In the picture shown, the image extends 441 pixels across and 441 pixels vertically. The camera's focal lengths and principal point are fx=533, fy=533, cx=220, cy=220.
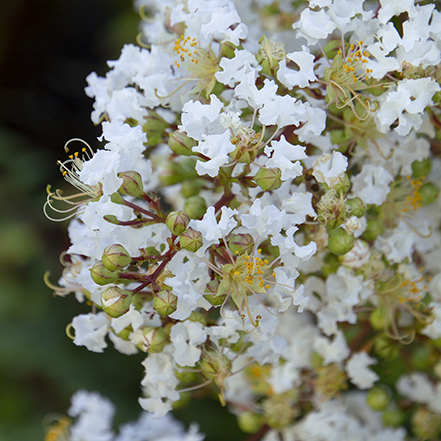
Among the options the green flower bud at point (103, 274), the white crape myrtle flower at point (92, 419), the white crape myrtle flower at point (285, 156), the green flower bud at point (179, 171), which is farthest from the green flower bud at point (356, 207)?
the white crape myrtle flower at point (92, 419)

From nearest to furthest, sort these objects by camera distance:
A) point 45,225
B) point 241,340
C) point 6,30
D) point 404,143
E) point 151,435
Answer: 1. point 241,340
2. point 404,143
3. point 151,435
4. point 45,225
5. point 6,30

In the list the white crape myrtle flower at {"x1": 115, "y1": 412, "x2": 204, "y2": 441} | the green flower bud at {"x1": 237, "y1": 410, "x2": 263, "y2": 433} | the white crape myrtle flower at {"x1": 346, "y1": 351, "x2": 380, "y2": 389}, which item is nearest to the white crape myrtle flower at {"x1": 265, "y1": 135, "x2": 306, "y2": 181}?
the white crape myrtle flower at {"x1": 346, "y1": 351, "x2": 380, "y2": 389}

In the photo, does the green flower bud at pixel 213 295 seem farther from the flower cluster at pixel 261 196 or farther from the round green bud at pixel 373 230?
the round green bud at pixel 373 230

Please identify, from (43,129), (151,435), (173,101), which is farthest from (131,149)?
(43,129)

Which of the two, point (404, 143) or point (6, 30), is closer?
point (404, 143)

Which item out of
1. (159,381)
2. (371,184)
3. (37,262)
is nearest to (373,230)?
(371,184)

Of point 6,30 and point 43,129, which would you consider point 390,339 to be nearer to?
point 43,129

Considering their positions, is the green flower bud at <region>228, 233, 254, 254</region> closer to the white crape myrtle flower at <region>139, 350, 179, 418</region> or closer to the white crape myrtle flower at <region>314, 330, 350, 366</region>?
the white crape myrtle flower at <region>139, 350, 179, 418</region>
